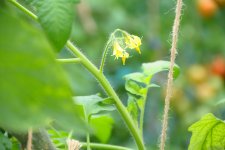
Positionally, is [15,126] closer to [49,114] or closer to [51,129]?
[49,114]

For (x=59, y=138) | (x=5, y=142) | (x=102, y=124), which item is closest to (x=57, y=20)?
(x=5, y=142)

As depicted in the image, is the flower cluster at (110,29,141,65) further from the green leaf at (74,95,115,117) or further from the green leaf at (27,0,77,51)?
the green leaf at (27,0,77,51)

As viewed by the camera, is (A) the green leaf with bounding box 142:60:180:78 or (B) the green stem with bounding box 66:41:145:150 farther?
(A) the green leaf with bounding box 142:60:180:78

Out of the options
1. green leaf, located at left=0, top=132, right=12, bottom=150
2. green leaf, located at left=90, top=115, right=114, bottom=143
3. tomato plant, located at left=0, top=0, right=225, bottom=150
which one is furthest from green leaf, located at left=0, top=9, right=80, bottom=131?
green leaf, located at left=90, top=115, right=114, bottom=143

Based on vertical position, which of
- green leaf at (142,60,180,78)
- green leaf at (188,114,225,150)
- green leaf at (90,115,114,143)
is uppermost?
green leaf at (142,60,180,78)

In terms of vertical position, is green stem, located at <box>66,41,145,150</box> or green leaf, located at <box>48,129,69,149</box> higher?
green stem, located at <box>66,41,145,150</box>

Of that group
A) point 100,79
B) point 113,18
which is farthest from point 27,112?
point 113,18
